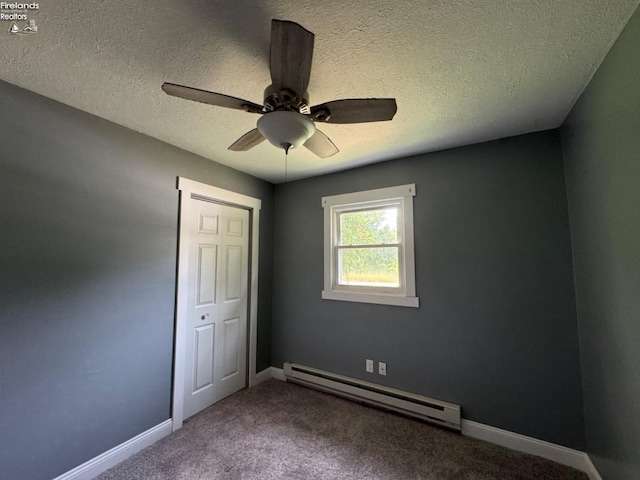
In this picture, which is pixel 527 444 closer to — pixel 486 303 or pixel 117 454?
pixel 486 303

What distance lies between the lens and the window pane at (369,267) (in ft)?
8.65

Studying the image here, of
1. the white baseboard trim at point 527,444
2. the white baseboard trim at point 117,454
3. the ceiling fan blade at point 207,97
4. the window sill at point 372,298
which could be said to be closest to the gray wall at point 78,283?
the white baseboard trim at point 117,454

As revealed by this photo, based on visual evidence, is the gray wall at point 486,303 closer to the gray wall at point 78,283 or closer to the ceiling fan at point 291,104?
the ceiling fan at point 291,104

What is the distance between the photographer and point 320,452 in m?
1.93

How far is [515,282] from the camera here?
2010 mm

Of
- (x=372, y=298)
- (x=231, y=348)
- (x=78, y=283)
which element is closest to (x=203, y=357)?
(x=231, y=348)

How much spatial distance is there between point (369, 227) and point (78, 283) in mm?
2408

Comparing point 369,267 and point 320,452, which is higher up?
point 369,267

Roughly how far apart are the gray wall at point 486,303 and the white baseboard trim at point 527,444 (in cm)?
4

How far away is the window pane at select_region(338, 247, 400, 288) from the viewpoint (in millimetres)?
Answer: 2637

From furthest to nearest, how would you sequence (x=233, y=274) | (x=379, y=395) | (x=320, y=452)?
(x=233, y=274) < (x=379, y=395) < (x=320, y=452)

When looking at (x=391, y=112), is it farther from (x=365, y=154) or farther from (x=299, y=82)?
(x=365, y=154)

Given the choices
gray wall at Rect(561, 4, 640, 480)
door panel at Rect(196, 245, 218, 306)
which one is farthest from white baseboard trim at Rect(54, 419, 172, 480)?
gray wall at Rect(561, 4, 640, 480)

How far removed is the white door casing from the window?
3.01 feet
